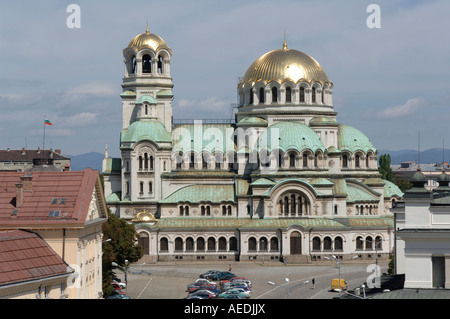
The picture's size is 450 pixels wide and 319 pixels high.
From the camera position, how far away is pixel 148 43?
108 m

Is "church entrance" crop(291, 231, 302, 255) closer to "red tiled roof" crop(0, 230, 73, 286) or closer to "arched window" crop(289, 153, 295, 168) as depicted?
"arched window" crop(289, 153, 295, 168)

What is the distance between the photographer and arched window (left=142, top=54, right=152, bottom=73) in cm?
10942

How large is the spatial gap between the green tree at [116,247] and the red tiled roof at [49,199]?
20.3 metres

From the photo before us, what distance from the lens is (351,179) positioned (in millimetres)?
108562

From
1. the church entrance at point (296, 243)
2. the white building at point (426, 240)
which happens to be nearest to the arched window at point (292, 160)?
the church entrance at point (296, 243)

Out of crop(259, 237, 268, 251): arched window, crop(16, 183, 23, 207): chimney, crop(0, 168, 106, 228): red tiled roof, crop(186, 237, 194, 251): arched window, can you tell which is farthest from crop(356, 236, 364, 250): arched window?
crop(16, 183, 23, 207): chimney

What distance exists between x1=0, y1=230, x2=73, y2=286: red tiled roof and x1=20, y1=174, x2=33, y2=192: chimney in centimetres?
360

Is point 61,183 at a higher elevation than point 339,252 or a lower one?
higher

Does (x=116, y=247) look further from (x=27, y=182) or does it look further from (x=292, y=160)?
(x=292, y=160)

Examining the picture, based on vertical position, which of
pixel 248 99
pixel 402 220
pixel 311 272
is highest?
pixel 248 99

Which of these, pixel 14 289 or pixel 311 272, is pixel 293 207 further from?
pixel 14 289

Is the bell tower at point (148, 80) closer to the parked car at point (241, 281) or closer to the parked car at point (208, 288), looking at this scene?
the parked car at point (241, 281)
